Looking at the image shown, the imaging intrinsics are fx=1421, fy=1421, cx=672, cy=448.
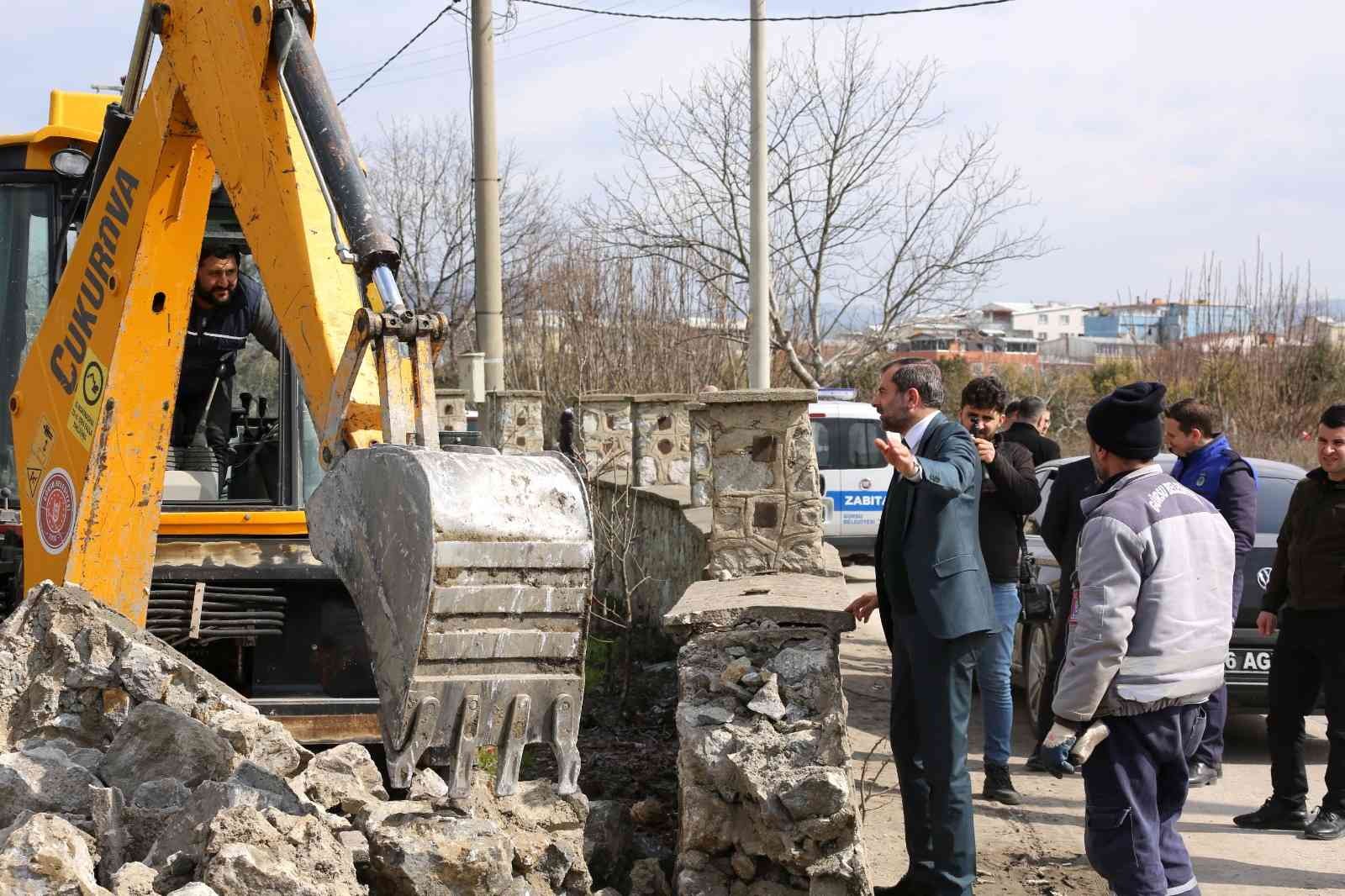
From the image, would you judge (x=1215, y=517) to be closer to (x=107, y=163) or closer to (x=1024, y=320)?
(x=107, y=163)

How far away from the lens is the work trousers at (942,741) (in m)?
4.94

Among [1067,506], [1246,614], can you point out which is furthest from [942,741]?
[1246,614]

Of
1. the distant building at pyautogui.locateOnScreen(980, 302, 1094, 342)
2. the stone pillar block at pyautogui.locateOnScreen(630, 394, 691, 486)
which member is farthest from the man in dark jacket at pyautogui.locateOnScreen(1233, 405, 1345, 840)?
the distant building at pyautogui.locateOnScreen(980, 302, 1094, 342)

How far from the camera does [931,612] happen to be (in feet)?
16.4

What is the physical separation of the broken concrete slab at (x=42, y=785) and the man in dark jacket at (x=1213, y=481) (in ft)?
15.8

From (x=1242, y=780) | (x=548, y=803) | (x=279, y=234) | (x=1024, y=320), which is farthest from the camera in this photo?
(x=1024, y=320)

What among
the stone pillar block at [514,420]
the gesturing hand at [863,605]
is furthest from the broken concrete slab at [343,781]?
the stone pillar block at [514,420]

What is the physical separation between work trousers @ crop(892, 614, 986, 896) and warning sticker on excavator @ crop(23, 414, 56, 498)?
3.16m

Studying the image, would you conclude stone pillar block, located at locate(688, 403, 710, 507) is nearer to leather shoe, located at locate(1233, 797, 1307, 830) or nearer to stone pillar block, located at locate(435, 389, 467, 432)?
stone pillar block, located at locate(435, 389, 467, 432)

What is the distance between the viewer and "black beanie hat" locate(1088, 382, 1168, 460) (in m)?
4.40

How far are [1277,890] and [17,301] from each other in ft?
18.0

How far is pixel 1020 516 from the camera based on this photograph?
671cm

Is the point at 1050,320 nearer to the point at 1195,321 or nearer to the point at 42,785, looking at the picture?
the point at 1195,321

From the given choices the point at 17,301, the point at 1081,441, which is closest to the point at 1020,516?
the point at 17,301
